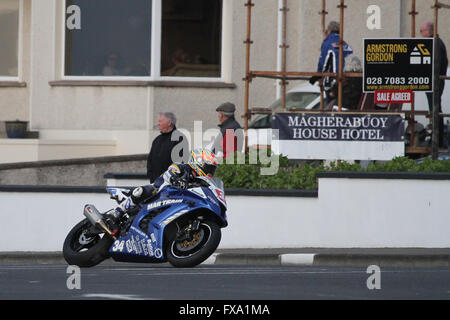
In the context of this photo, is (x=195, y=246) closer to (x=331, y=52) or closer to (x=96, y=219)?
(x=96, y=219)

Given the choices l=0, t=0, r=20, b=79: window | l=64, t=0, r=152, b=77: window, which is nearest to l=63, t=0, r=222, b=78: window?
l=64, t=0, r=152, b=77: window

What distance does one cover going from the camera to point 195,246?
13.7 meters

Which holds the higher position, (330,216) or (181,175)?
(181,175)

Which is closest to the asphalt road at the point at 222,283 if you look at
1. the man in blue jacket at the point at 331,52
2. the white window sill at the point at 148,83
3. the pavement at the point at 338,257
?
the pavement at the point at 338,257

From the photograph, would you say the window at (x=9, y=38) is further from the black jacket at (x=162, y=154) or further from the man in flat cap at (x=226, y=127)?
the black jacket at (x=162, y=154)

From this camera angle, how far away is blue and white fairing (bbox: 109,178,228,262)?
13.8 meters

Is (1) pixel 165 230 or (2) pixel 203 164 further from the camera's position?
(2) pixel 203 164

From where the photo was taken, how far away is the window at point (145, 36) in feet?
81.5

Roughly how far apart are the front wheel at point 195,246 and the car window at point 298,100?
840 centimetres

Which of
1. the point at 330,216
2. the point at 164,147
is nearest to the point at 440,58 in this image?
the point at 330,216

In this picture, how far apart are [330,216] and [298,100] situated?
18.2 ft

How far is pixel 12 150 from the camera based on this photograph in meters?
23.8
